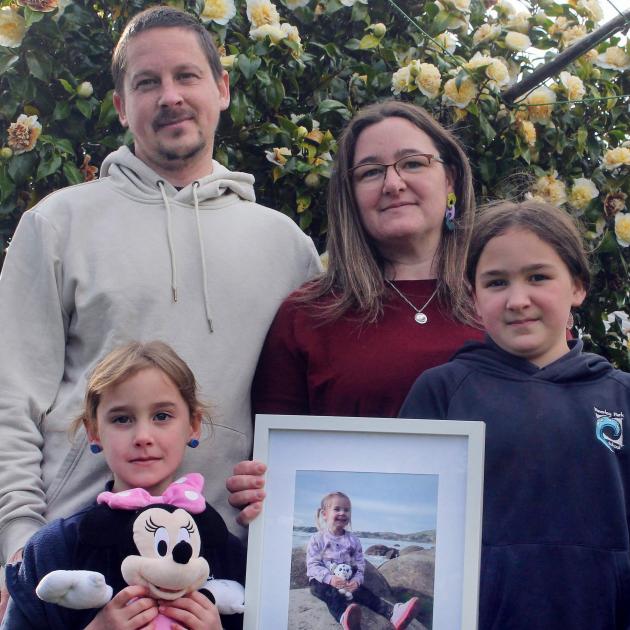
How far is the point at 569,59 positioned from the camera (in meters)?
4.12

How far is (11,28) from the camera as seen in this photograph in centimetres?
364

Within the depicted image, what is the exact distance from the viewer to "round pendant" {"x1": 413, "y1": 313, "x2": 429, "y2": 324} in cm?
313

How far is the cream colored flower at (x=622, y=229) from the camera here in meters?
4.22

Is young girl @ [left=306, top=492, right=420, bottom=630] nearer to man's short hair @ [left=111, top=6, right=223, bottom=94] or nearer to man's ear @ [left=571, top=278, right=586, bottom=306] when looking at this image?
man's ear @ [left=571, top=278, right=586, bottom=306]

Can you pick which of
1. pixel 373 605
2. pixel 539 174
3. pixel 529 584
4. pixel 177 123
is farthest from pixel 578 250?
pixel 539 174

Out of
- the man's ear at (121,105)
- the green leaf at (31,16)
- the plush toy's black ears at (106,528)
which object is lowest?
the plush toy's black ears at (106,528)

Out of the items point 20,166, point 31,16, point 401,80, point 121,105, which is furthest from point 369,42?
point 20,166

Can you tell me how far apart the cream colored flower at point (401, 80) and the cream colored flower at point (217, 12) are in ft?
2.24

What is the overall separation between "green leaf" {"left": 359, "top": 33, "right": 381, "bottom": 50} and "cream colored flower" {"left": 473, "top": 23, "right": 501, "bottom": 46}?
45 cm

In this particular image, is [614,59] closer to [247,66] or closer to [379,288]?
[247,66]

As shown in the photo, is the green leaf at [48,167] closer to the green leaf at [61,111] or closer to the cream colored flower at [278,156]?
the green leaf at [61,111]

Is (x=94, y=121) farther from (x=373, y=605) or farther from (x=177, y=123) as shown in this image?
(x=373, y=605)

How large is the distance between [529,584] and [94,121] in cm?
234

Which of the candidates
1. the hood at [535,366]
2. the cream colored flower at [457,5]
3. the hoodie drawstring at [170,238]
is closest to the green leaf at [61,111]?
the hoodie drawstring at [170,238]
